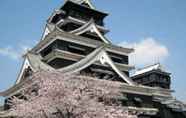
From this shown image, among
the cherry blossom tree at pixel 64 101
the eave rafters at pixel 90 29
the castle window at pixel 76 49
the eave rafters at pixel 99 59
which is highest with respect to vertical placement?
the eave rafters at pixel 90 29

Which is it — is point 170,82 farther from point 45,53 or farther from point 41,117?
point 41,117

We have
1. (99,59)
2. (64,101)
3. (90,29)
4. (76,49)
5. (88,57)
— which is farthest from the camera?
(90,29)

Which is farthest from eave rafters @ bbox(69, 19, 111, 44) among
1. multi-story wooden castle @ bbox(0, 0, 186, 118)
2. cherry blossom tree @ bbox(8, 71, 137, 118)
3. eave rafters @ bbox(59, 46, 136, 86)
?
cherry blossom tree @ bbox(8, 71, 137, 118)

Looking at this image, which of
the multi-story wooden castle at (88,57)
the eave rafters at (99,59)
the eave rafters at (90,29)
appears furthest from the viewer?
the eave rafters at (90,29)

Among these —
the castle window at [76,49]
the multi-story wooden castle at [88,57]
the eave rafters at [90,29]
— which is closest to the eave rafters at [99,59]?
the multi-story wooden castle at [88,57]

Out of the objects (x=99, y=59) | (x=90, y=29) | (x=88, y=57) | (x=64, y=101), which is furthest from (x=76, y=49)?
(x=64, y=101)

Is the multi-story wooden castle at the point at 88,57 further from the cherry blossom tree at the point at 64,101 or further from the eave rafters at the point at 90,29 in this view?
the cherry blossom tree at the point at 64,101

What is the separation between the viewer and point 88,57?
23.8 metres

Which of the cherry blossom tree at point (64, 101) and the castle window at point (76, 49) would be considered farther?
the castle window at point (76, 49)

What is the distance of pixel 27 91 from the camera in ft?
66.9

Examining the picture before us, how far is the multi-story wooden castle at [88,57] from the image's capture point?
79.0 ft

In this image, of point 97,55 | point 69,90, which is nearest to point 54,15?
point 97,55

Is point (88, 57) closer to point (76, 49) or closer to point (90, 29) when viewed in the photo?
point (76, 49)

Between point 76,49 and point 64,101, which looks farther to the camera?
point 76,49
